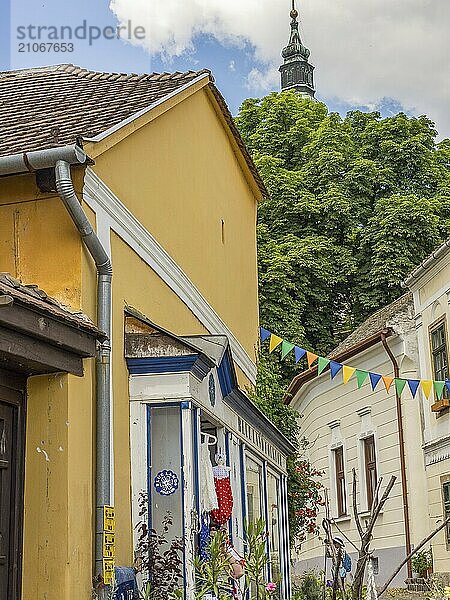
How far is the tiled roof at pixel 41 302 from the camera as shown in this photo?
6.02m

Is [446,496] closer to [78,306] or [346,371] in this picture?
[346,371]

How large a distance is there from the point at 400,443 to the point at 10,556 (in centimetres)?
1433

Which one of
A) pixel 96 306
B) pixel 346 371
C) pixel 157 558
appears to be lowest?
pixel 157 558

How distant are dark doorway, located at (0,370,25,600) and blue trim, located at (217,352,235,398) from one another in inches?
99.8

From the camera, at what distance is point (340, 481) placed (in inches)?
906

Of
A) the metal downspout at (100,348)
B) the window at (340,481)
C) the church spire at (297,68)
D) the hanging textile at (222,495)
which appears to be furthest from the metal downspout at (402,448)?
the church spire at (297,68)

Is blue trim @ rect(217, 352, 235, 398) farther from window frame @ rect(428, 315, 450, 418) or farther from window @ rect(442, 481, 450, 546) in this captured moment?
window @ rect(442, 481, 450, 546)

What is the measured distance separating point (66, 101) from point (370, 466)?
546 inches

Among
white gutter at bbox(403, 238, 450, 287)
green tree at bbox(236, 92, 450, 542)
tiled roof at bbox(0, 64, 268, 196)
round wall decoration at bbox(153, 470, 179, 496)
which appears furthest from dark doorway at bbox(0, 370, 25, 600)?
green tree at bbox(236, 92, 450, 542)

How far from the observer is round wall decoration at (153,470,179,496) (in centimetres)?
779

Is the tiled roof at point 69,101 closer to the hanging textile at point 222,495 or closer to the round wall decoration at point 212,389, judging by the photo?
the round wall decoration at point 212,389

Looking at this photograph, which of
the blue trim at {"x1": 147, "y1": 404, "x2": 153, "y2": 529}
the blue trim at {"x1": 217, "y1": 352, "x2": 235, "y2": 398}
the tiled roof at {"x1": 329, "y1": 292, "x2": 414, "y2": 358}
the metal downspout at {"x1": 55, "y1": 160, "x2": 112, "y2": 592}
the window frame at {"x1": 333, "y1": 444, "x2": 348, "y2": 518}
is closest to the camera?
the metal downspout at {"x1": 55, "y1": 160, "x2": 112, "y2": 592}

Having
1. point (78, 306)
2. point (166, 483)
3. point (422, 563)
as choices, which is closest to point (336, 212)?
point (422, 563)

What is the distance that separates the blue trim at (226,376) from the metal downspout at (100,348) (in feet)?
5.87
